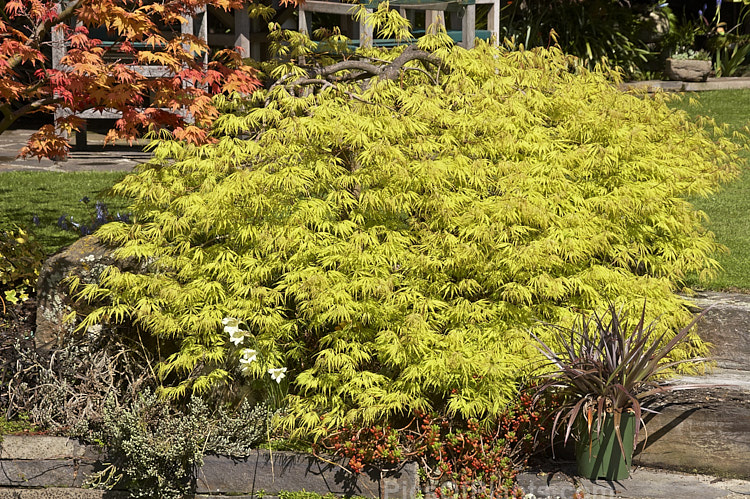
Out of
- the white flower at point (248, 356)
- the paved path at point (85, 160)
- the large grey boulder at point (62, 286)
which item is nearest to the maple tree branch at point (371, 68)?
the large grey boulder at point (62, 286)

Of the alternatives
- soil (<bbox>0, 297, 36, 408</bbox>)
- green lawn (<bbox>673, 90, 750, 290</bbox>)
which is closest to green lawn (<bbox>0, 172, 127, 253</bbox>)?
soil (<bbox>0, 297, 36, 408</bbox>)

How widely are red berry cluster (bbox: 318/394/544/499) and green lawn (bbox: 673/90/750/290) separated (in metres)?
2.43

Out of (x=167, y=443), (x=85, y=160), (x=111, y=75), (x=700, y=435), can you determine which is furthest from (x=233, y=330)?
(x=85, y=160)

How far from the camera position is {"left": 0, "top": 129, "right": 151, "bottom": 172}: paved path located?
39.8ft

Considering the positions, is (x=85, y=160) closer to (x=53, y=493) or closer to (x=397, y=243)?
(x=53, y=493)

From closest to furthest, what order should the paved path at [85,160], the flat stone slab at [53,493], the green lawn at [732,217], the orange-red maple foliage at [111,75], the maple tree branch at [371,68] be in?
the flat stone slab at [53,493] → the orange-red maple foliage at [111,75] → the maple tree branch at [371,68] → the green lawn at [732,217] → the paved path at [85,160]

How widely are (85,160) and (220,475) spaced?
8296mm

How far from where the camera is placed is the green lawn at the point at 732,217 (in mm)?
7062

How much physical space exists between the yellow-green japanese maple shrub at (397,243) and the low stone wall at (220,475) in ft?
0.99

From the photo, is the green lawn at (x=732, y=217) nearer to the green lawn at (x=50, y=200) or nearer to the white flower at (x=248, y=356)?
the white flower at (x=248, y=356)

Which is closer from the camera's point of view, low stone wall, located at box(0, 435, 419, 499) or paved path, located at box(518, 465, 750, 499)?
paved path, located at box(518, 465, 750, 499)

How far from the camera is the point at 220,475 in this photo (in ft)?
18.0

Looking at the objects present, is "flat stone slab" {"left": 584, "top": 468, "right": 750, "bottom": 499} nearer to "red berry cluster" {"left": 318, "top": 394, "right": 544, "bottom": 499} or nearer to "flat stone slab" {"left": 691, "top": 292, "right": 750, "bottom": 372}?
"red berry cluster" {"left": 318, "top": 394, "right": 544, "bottom": 499}

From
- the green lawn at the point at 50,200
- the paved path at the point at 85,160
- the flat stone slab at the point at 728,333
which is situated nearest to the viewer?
the flat stone slab at the point at 728,333
